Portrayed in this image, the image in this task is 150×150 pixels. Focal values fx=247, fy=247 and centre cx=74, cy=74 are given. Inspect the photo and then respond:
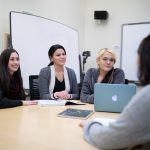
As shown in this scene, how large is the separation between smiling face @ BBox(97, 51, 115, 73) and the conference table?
27.9 inches

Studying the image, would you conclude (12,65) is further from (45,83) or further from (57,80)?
(57,80)

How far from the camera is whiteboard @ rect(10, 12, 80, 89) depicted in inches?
129

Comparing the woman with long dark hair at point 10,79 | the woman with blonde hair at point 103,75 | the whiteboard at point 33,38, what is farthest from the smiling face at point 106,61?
the whiteboard at point 33,38

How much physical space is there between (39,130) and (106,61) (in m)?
1.30

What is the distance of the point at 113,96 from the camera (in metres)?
1.91

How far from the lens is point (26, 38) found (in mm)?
3414

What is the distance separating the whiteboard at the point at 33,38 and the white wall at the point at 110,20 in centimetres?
90

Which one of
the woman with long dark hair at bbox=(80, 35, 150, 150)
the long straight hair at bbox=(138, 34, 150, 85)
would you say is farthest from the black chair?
the long straight hair at bbox=(138, 34, 150, 85)

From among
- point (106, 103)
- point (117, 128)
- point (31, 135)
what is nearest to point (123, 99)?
point (106, 103)

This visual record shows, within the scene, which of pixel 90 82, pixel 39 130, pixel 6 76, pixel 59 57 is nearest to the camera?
pixel 39 130

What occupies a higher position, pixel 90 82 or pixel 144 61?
pixel 144 61

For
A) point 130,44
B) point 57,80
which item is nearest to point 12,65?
point 57,80

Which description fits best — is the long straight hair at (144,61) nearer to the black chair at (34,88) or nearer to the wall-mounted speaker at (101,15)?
the black chair at (34,88)

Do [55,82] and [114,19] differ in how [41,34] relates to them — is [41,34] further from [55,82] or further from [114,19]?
[114,19]
